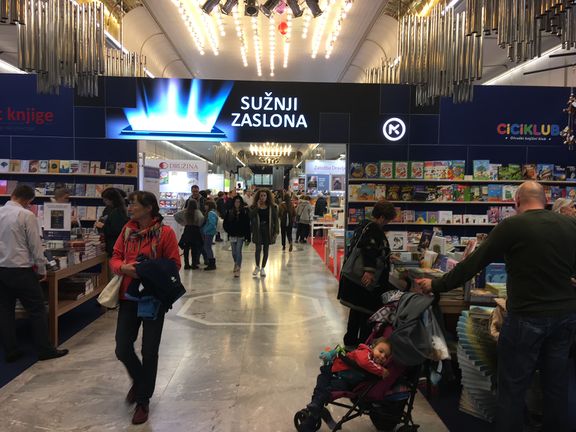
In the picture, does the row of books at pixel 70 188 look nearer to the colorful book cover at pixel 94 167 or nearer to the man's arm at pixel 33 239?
the colorful book cover at pixel 94 167

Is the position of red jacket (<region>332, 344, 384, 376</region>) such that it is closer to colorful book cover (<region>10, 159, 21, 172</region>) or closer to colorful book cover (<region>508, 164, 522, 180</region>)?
colorful book cover (<region>508, 164, 522, 180</region>)

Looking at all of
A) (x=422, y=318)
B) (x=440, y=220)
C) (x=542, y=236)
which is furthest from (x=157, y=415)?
(x=440, y=220)

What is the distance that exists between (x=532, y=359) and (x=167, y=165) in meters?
10.9

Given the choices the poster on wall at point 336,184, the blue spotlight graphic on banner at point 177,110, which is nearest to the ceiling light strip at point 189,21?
the blue spotlight graphic on banner at point 177,110

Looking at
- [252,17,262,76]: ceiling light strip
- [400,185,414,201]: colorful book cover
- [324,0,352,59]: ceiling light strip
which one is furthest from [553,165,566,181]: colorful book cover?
[252,17,262,76]: ceiling light strip

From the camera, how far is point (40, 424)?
3.15 m

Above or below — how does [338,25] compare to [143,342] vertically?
above

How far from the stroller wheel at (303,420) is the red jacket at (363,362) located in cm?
33

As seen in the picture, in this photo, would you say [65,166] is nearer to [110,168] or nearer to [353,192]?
[110,168]

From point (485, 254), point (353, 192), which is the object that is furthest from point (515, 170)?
point (485, 254)

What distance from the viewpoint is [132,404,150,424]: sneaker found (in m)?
3.15

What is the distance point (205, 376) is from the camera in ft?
13.1

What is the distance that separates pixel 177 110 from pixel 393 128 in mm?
3618

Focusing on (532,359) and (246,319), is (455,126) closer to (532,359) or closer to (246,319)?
(246,319)
